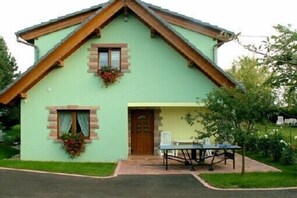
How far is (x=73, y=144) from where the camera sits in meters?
15.8

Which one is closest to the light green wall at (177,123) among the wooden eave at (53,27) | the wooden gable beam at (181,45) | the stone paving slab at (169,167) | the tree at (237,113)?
the stone paving slab at (169,167)

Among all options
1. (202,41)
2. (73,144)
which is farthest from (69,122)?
(202,41)

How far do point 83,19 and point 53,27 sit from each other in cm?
139

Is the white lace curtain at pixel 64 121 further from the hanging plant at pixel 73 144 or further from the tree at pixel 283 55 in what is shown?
the tree at pixel 283 55

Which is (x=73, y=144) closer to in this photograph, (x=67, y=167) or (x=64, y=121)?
(x=64, y=121)

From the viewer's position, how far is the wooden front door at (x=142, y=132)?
1745 cm

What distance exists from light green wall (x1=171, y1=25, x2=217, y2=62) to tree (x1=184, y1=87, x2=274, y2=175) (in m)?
6.68

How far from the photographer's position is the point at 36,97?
16016 millimetres

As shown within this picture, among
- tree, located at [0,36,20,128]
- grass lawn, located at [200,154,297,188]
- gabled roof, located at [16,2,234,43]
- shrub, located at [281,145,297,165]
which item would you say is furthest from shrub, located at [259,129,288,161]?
tree, located at [0,36,20,128]

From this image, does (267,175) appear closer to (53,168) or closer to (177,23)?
(53,168)

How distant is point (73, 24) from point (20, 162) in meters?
6.77

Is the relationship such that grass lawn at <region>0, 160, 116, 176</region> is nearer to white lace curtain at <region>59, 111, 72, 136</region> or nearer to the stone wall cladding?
the stone wall cladding

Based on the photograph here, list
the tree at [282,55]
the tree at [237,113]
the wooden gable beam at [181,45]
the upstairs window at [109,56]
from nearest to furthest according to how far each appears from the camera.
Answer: the tree at [282,55] → the tree at [237,113] → the wooden gable beam at [181,45] → the upstairs window at [109,56]

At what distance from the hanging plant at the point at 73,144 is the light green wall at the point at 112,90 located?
27 cm
